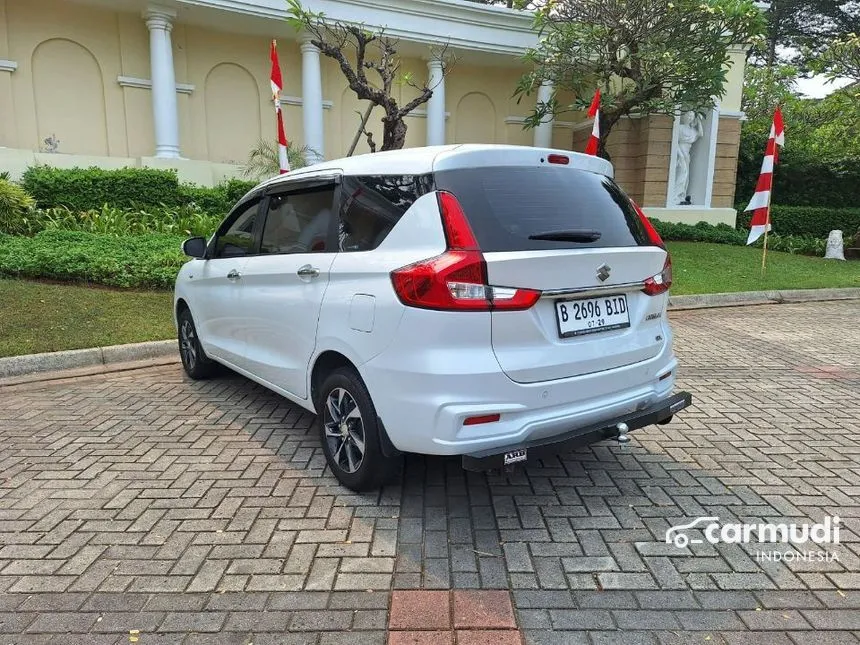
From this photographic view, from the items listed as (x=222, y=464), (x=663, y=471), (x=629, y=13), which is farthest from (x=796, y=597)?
(x=629, y=13)

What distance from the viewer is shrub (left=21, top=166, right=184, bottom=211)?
12711mm

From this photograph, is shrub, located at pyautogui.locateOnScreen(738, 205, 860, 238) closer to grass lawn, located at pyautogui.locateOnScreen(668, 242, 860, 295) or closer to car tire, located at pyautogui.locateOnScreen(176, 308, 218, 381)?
grass lawn, located at pyautogui.locateOnScreen(668, 242, 860, 295)

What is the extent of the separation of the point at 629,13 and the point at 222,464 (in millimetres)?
15074

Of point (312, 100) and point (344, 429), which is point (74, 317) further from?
point (312, 100)

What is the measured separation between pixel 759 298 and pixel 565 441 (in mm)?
9315

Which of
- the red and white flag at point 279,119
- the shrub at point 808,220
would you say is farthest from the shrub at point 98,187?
the shrub at point 808,220

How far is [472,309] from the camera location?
9.07 feet

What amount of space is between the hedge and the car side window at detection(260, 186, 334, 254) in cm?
1046

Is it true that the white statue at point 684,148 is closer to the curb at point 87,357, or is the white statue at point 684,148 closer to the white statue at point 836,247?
the white statue at point 836,247

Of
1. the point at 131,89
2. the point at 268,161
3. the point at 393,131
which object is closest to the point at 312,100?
the point at 268,161

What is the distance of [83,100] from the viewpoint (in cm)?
1625

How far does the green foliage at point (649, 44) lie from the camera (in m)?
14.5

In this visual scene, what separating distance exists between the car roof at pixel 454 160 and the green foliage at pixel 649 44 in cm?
1299

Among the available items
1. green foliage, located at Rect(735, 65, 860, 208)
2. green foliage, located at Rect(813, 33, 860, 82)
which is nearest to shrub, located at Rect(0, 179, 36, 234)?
green foliage, located at Rect(813, 33, 860, 82)
